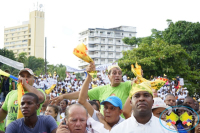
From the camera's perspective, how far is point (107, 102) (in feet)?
11.9

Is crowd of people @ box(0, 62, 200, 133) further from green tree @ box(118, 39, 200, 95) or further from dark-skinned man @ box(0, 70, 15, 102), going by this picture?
green tree @ box(118, 39, 200, 95)

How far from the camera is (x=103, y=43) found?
86438 millimetres

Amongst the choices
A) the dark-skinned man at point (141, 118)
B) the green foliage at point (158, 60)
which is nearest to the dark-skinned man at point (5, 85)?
the dark-skinned man at point (141, 118)

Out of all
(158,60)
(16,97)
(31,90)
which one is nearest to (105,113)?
(31,90)

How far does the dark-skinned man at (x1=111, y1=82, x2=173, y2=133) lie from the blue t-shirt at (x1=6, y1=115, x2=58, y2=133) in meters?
1.10

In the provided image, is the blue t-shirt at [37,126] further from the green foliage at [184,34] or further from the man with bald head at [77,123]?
the green foliage at [184,34]

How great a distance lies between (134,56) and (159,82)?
23862 millimetres

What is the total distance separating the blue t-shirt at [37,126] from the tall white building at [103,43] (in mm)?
79652

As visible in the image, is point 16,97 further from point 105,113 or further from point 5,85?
point 5,85

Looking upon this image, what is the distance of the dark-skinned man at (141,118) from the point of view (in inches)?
106

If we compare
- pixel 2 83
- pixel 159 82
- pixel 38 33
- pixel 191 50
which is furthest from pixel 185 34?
pixel 38 33

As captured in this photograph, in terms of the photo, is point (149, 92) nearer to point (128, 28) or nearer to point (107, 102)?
point (107, 102)

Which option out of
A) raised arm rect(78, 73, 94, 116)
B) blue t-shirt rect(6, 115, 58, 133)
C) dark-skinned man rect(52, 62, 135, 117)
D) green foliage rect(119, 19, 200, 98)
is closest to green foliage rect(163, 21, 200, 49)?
green foliage rect(119, 19, 200, 98)

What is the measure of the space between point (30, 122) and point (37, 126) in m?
0.10
